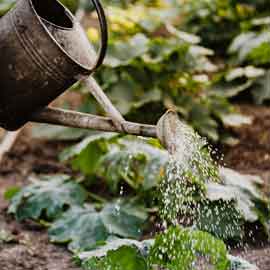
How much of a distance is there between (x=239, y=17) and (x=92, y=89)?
3125 mm

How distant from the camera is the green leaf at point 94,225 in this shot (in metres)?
3.17

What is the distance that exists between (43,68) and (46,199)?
118 centimetres

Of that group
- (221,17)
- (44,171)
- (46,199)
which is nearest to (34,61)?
(46,199)

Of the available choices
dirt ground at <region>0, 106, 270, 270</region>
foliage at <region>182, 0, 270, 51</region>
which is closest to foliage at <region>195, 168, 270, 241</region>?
dirt ground at <region>0, 106, 270, 270</region>

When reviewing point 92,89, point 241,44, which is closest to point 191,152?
point 92,89

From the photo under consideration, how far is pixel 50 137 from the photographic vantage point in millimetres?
4414

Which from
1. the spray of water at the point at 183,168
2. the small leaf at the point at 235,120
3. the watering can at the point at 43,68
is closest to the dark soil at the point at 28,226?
the spray of water at the point at 183,168

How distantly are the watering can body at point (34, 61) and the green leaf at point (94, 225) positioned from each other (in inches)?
31.7

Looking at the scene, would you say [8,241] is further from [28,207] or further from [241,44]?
[241,44]

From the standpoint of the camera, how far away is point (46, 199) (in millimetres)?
3439

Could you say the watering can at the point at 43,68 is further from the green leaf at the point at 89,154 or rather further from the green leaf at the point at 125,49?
the green leaf at the point at 125,49

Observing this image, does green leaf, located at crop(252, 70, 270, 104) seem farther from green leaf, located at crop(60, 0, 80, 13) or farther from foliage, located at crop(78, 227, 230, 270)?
foliage, located at crop(78, 227, 230, 270)

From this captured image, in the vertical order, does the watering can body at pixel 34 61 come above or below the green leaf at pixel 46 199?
above

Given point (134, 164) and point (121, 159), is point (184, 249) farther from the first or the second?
point (134, 164)
